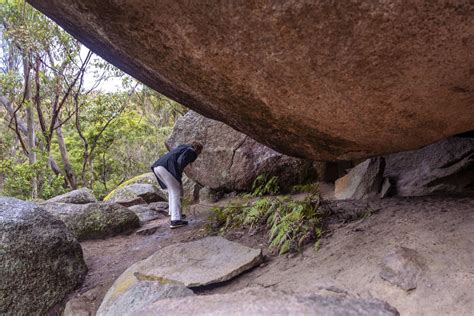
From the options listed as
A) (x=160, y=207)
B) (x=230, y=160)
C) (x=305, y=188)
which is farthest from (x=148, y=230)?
(x=305, y=188)

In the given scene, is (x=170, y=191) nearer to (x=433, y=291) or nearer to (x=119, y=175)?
(x=433, y=291)

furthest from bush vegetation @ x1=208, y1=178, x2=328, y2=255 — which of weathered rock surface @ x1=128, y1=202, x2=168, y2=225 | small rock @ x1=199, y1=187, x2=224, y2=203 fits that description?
weathered rock surface @ x1=128, y1=202, x2=168, y2=225

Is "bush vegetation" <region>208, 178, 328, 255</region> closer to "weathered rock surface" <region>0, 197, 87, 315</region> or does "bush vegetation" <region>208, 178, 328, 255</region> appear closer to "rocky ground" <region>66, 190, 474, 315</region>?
"rocky ground" <region>66, 190, 474, 315</region>

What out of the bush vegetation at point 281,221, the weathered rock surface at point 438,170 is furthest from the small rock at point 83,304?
the weathered rock surface at point 438,170

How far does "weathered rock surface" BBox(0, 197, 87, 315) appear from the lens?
4836 millimetres

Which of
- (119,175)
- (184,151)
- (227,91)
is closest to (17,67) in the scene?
(119,175)

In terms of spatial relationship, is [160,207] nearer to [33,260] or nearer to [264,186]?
[264,186]

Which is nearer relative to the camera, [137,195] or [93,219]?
[93,219]

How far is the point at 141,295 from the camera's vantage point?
13.4 ft

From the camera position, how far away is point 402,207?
4.71 m

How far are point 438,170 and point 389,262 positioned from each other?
A: 2.57 m

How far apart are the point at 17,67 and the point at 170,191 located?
1331 centimetres

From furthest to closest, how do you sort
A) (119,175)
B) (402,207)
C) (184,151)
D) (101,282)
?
1. (119,175)
2. (184,151)
3. (101,282)
4. (402,207)

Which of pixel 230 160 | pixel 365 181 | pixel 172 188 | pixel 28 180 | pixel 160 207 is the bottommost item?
pixel 160 207
